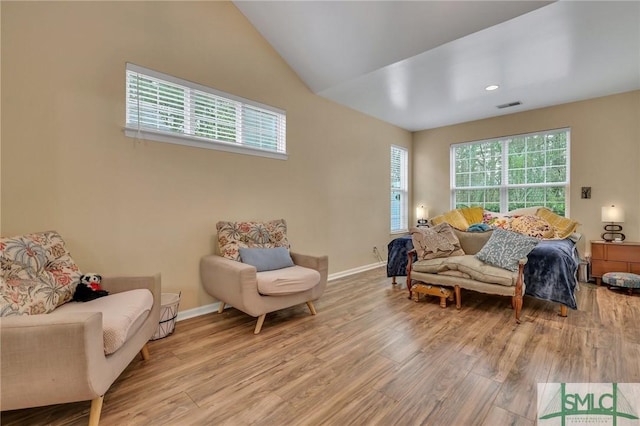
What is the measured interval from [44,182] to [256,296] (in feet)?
5.89

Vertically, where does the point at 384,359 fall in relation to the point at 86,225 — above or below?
below

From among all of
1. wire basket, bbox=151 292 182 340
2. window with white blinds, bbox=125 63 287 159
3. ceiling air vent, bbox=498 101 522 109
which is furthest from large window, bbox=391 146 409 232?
wire basket, bbox=151 292 182 340

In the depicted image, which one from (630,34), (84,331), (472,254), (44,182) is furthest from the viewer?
(472,254)

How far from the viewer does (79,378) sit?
1.31m

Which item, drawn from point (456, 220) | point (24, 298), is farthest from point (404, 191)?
point (24, 298)

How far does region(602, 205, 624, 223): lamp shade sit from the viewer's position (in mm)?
3902

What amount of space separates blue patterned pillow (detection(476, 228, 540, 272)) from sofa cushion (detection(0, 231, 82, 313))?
11.8 ft

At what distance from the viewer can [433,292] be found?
3.21 metres

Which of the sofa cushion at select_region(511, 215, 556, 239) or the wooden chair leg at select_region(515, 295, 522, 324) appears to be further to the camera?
the sofa cushion at select_region(511, 215, 556, 239)

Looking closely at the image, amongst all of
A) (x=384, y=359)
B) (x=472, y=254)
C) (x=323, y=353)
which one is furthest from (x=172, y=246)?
(x=472, y=254)

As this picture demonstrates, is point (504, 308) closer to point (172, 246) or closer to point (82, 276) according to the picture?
point (172, 246)

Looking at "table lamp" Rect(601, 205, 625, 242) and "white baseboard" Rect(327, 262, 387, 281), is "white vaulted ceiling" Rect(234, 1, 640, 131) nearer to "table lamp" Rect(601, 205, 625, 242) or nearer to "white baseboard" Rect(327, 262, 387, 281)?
"table lamp" Rect(601, 205, 625, 242)

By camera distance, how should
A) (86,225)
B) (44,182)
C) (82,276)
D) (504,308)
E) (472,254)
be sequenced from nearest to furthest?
(82,276), (44,182), (86,225), (504,308), (472,254)

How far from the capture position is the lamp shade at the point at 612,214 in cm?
390
